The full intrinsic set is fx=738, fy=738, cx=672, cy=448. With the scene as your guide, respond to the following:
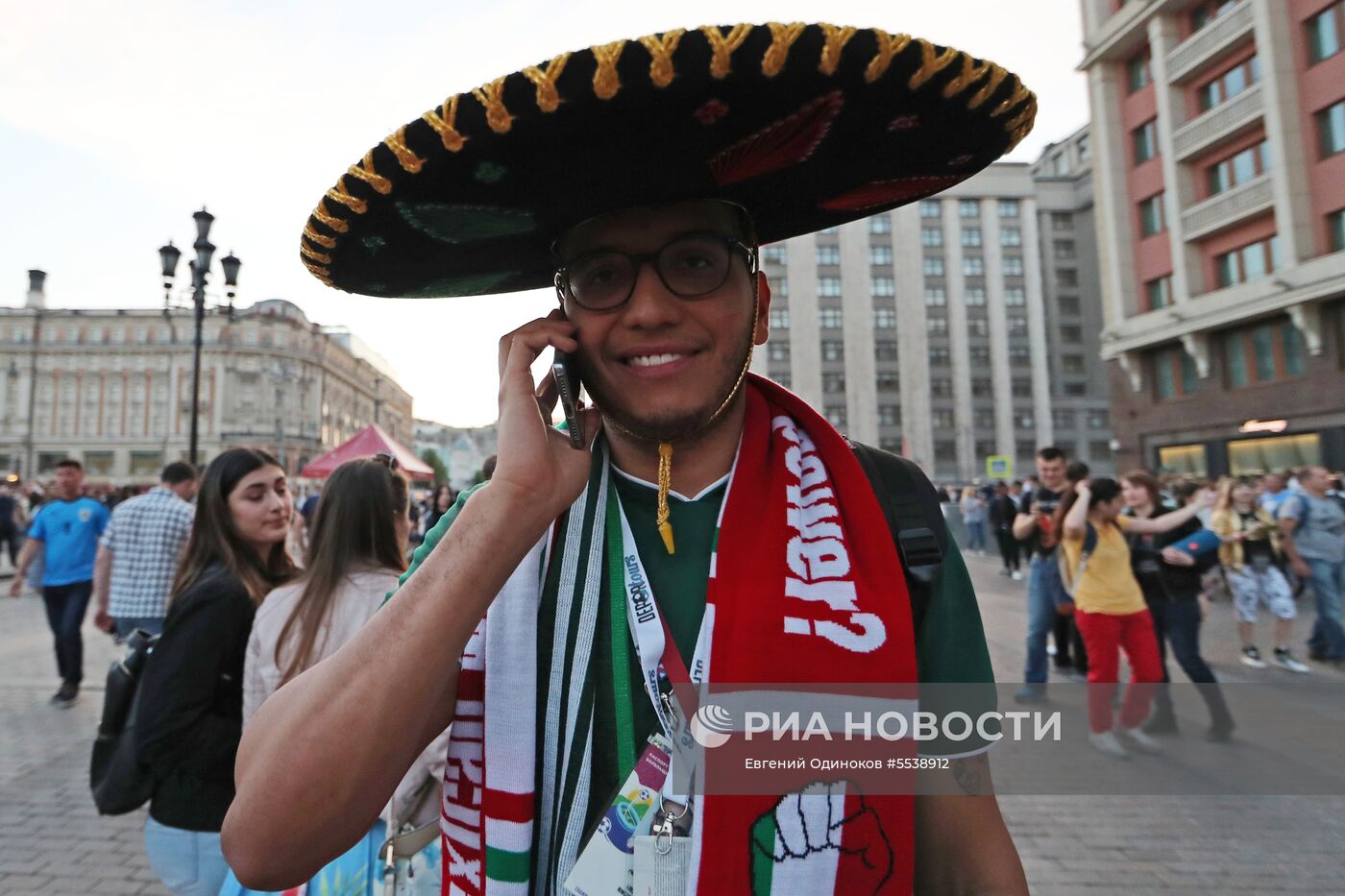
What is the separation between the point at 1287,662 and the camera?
294 inches

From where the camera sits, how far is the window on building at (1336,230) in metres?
19.9

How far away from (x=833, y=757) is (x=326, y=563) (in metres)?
2.33

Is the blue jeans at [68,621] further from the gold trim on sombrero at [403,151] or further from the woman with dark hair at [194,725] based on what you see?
the gold trim on sombrero at [403,151]

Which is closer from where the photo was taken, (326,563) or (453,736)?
(453,736)

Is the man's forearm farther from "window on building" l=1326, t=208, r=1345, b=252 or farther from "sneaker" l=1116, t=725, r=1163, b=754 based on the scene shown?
"window on building" l=1326, t=208, r=1345, b=252

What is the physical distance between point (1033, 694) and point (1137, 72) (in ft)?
94.2

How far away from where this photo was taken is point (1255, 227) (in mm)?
22156

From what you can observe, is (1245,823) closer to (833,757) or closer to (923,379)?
(833,757)

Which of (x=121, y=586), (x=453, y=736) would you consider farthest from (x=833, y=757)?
(x=121, y=586)

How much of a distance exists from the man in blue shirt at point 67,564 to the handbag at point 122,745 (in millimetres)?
5276

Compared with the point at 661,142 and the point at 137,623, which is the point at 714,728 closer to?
the point at 661,142

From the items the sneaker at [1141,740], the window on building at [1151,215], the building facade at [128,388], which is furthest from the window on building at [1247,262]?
the building facade at [128,388]

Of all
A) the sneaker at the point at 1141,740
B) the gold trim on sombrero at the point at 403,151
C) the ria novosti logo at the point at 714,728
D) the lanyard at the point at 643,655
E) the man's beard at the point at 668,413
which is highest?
the gold trim on sombrero at the point at 403,151

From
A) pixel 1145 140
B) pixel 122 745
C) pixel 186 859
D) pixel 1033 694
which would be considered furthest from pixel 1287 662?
pixel 1145 140
